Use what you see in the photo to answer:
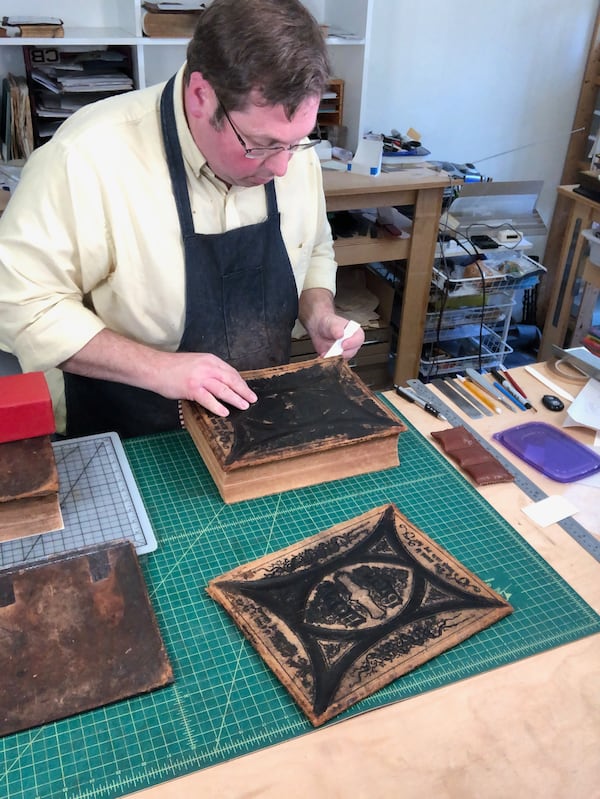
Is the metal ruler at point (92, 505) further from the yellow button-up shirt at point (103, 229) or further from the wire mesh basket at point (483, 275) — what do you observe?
the wire mesh basket at point (483, 275)

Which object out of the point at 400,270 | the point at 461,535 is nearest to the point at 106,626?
the point at 461,535

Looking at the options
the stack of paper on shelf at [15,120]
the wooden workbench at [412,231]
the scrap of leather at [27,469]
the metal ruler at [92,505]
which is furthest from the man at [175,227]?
the stack of paper on shelf at [15,120]

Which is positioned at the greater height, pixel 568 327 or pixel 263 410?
pixel 263 410

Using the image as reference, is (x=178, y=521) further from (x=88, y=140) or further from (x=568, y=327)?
(x=568, y=327)

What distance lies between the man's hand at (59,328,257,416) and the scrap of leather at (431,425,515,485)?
0.39m

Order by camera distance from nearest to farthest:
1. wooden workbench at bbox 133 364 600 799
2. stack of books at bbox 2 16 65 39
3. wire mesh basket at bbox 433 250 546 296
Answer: wooden workbench at bbox 133 364 600 799, stack of books at bbox 2 16 65 39, wire mesh basket at bbox 433 250 546 296

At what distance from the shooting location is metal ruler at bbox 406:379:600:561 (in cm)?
119

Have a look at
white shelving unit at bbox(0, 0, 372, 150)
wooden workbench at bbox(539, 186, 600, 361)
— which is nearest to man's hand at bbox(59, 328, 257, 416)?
white shelving unit at bbox(0, 0, 372, 150)

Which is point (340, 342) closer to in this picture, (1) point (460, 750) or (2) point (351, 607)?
(2) point (351, 607)

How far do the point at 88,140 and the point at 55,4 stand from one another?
5.75ft

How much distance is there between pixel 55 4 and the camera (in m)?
2.67

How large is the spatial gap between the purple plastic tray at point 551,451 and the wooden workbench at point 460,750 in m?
0.42

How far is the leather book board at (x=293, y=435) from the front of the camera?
1.20 meters

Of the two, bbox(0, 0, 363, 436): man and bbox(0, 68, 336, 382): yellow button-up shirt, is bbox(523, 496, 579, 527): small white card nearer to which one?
bbox(0, 0, 363, 436): man
